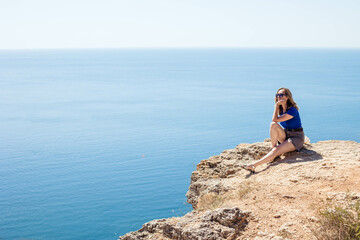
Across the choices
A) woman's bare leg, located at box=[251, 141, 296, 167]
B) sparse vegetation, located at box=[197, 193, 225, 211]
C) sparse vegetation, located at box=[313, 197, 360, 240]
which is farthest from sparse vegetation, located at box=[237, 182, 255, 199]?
sparse vegetation, located at box=[313, 197, 360, 240]

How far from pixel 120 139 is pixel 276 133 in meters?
40.9

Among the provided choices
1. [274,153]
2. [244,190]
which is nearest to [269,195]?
[244,190]

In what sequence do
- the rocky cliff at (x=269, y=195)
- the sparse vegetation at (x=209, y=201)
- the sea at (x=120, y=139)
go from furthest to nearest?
the sea at (x=120, y=139) < the sparse vegetation at (x=209, y=201) < the rocky cliff at (x=269, y=195)

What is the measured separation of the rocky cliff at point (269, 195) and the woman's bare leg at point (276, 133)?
42 centimetres

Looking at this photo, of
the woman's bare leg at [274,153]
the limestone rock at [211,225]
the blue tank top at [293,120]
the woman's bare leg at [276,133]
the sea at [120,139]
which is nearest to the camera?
the limestone rock at [211,225]

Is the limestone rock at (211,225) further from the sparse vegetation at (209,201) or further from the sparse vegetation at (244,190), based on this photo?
the sparse vegetation at (244,190)

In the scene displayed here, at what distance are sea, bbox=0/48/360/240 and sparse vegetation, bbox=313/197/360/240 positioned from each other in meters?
4.02

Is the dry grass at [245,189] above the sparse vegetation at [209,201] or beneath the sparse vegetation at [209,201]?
above

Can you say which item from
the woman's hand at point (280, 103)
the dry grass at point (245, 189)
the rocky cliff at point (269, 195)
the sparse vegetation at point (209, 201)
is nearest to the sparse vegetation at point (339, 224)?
the rocky cliff at point (269, 195)

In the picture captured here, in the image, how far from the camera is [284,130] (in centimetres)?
805

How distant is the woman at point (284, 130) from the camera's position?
25.4 ft

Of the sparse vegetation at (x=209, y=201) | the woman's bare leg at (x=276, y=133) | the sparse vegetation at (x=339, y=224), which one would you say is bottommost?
the sparse vegetation at (x=209, y=201)

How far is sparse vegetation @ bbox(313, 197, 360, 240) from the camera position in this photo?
15.8 feet

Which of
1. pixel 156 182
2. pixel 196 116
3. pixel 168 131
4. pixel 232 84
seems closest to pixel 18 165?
pixel 156 182
